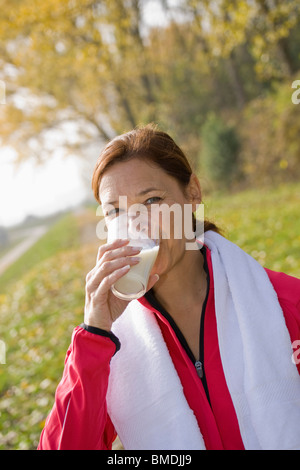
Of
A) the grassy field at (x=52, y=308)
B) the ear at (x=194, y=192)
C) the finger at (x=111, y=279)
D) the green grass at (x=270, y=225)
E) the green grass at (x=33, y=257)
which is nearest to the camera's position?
the finger at (x=111, y=279)

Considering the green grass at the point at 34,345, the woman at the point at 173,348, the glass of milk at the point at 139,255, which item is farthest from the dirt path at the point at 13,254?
the glass of milk at the point at 139,255

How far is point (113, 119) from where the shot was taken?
58.3 ft

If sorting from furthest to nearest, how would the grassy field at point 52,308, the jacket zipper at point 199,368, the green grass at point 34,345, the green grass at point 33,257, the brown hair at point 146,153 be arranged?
the green grass at point 33,257 → the grassy field at point 52,308 → the green grass at point 34,345 → the brown hair at point 146,153 → the jacket zipper at point 199,368

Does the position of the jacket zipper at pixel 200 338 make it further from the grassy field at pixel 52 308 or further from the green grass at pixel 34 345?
the green grass at pixel 34 345

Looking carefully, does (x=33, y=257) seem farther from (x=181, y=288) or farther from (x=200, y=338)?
(x=200, y=338)

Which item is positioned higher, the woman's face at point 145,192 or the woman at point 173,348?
the woman's face at point 145,192

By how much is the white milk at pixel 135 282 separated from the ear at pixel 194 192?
26.7 inches

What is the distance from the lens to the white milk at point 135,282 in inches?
58.9

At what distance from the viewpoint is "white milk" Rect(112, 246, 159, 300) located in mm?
1497

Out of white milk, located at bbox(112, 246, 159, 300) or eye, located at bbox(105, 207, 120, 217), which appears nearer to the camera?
white milk, located at bbox(112, 246, 159, 300)

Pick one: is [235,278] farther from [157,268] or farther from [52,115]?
[52,115]

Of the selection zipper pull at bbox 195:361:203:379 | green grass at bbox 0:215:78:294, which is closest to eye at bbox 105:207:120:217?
zipper pull at bbox 195:361:203:379

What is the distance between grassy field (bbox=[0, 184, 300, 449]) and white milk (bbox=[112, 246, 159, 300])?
1.13 meters

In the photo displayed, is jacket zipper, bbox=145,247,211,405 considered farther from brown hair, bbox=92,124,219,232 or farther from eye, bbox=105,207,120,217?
brown hair, bbox=92,124,219,232
